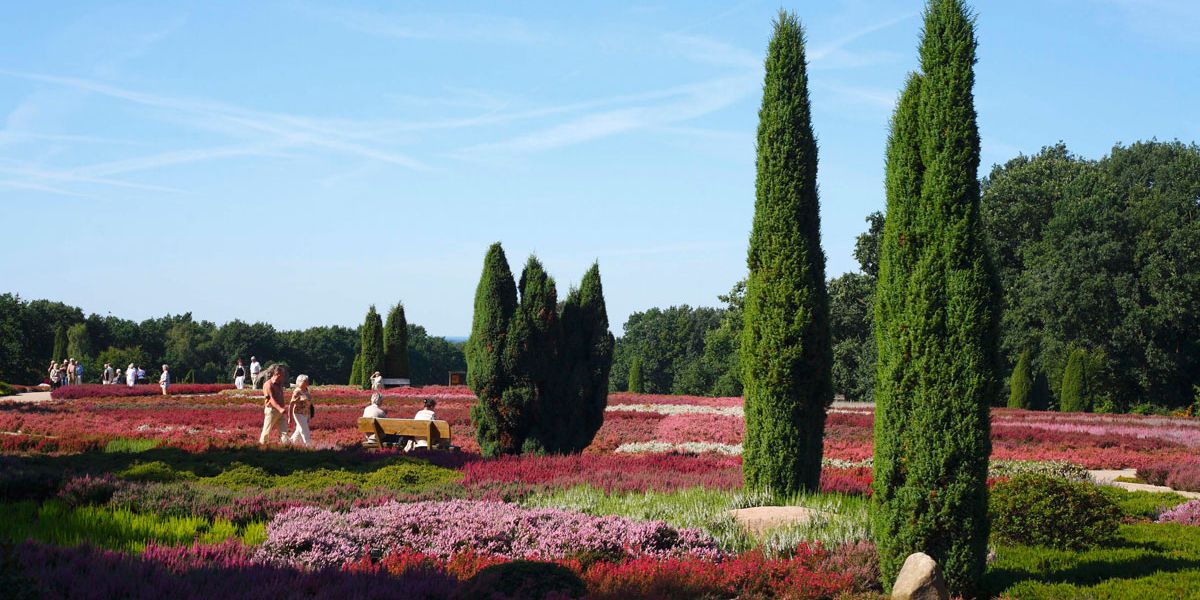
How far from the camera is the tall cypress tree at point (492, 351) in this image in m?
15.3

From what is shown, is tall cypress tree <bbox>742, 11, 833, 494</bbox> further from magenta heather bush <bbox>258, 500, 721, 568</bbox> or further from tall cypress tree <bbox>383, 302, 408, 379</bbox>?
tall cypress tree <bbox>383, 302, 408, 379</bbox>

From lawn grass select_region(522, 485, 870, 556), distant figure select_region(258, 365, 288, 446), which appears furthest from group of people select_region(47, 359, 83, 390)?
lawn grass select_region(522, 485, 870, 556)

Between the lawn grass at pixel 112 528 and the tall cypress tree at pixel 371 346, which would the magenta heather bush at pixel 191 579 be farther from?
A: the tall cypress tree at pixel 371 346

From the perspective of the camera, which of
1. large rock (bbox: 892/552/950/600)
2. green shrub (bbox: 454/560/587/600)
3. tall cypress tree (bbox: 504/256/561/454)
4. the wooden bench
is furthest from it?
the wooden bench

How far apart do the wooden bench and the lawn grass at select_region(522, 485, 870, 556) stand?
525 cm

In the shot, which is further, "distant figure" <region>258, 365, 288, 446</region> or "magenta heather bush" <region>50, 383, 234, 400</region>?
"magenta heather bush" <region>50, 383, 234, 400</region>

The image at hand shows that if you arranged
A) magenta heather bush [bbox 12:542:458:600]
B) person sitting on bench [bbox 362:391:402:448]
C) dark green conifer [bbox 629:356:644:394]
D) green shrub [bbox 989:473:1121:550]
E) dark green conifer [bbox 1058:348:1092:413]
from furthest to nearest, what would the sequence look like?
dark green conifer [bbox 629:356:644:394], dark green conifer [bbox 1058:348:1092:413], person sitting on bench [bbox 362:391:402:448], green shrub [bbox 989:473:1121:550], magenta heather bush [bbox 12:542:458:600]

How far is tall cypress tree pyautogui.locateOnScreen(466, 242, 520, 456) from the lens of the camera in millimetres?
15281

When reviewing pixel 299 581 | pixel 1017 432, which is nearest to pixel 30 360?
pixel 1017 432

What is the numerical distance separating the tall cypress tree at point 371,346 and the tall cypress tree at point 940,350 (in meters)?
40.7

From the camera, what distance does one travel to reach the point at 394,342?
46906mm

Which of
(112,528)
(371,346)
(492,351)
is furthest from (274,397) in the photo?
(371,346)

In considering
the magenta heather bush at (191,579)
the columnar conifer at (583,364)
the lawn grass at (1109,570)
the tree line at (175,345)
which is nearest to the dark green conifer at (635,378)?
the tree line at (175,345)

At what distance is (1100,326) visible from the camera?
45000 mm
